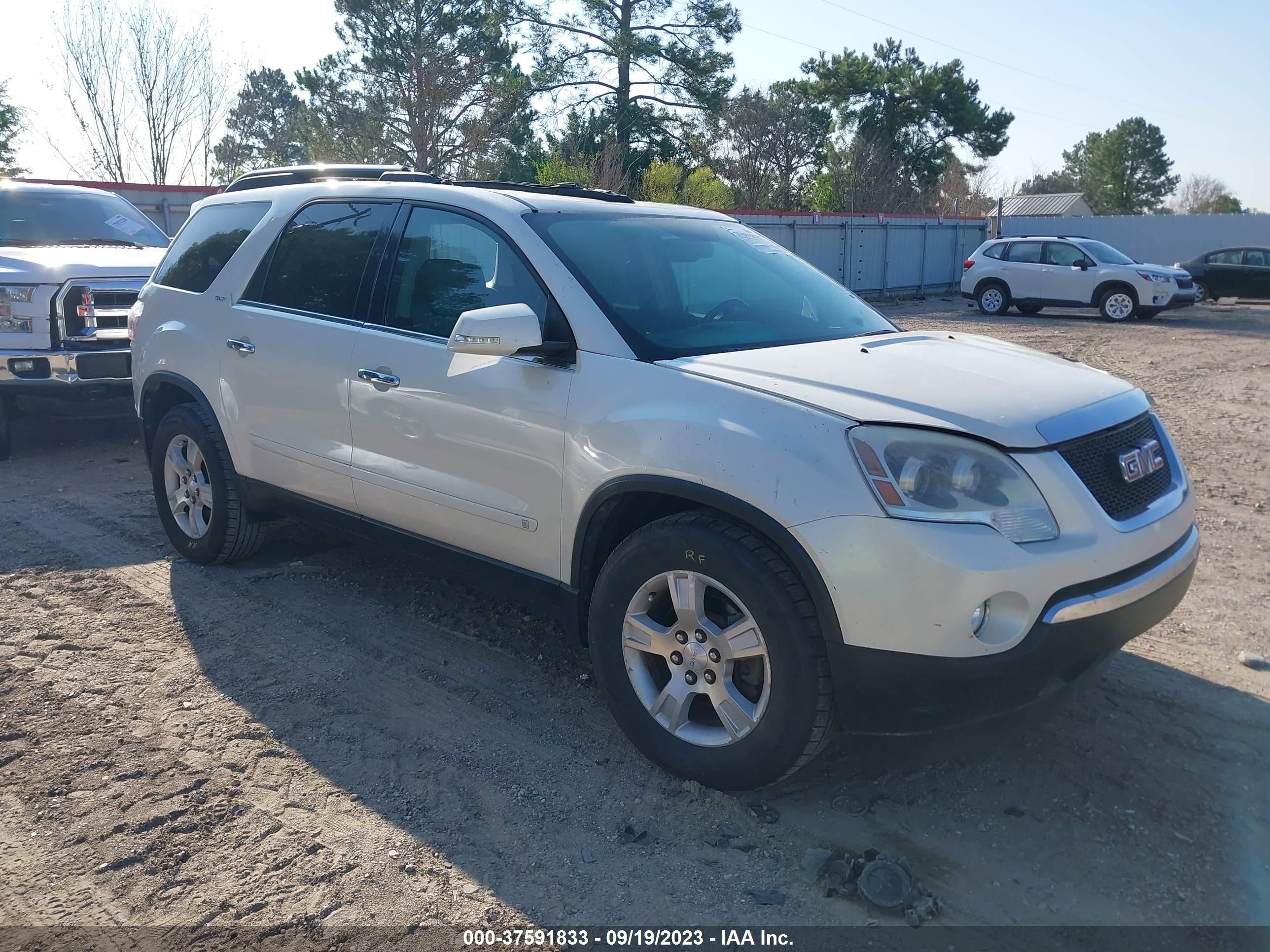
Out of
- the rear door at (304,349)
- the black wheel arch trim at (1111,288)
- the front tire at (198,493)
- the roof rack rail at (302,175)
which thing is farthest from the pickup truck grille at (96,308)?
the black wheel arch trim at (1111,288)

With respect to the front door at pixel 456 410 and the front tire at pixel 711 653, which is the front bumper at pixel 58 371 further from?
the front tire at pixel 711 653

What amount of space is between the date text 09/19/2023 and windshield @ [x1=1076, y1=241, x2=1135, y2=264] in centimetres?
2188

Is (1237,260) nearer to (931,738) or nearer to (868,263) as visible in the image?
(868,263)

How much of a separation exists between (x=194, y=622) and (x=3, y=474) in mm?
3987

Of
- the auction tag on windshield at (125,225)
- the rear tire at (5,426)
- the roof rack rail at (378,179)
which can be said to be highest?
the roof rack rail at (378,179)

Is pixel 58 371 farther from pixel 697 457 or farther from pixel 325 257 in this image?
pixel 697 457

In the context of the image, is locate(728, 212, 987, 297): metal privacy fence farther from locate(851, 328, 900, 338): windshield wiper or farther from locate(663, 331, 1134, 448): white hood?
locate(663, 331, 1134, 448): white hood

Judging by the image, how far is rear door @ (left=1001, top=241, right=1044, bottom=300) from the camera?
22.3 meters

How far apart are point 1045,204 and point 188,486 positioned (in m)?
68.8

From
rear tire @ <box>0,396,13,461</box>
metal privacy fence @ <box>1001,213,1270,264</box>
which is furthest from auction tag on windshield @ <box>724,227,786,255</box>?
metal privacy fence @ <box>1001,213,1270,264</box>

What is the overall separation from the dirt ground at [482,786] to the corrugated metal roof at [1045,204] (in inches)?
2550

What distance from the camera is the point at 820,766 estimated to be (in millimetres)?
3529

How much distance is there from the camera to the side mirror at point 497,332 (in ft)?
11.3

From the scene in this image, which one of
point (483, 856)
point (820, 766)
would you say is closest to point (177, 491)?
point (483, 856)
